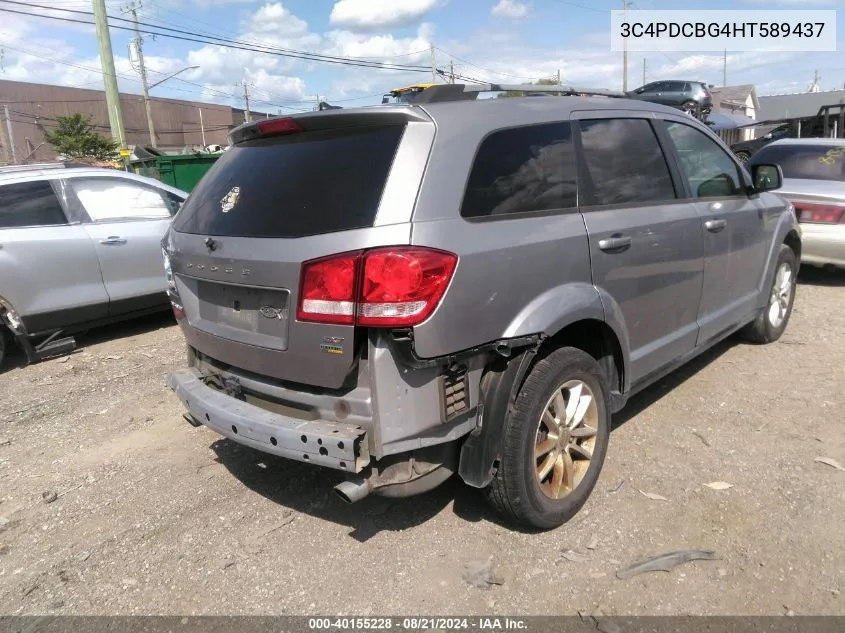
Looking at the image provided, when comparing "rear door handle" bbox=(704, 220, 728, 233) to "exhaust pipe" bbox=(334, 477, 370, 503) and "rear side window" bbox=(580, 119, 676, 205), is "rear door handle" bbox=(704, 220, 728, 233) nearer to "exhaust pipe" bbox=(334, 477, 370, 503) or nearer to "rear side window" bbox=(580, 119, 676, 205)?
"rear side window" bbox=(580, 119, 676, 205)

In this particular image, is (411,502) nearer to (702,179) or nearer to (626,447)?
(626,447)

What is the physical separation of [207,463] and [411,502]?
132cm

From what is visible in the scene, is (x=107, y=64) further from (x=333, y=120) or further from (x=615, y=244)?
(x=615, y=244)

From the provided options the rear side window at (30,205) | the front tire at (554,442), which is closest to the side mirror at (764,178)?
the front tire at (554,442)

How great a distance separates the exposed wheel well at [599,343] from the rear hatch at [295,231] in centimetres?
107

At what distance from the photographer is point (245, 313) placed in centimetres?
274

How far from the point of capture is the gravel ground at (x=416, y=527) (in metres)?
2.59

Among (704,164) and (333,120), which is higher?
(333,120)

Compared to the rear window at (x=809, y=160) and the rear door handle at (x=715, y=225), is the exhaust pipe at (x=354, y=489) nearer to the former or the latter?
the rear door handle at (x=715, y=225)

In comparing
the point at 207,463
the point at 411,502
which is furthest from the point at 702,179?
the point at 207,463

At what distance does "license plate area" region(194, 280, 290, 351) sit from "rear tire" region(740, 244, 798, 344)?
412 cm

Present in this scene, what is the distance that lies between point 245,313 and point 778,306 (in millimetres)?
4666

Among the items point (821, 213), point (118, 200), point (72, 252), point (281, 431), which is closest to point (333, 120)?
point (281, 431)

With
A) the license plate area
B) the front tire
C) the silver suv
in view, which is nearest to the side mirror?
the silver suv
